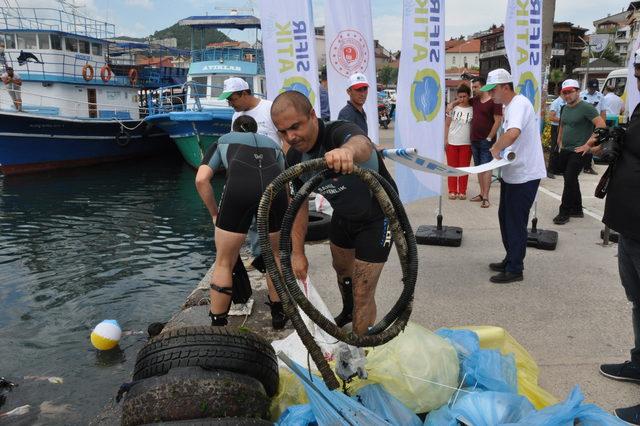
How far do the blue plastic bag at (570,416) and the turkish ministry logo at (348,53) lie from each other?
6.16 m

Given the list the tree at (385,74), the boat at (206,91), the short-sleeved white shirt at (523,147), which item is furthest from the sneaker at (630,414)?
the tree at (385,74)

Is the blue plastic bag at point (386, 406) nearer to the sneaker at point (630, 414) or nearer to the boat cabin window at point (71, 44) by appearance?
the sneaker at point (630, 414)

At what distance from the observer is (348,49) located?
25.2 ft

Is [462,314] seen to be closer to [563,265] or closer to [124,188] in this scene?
[563,265]

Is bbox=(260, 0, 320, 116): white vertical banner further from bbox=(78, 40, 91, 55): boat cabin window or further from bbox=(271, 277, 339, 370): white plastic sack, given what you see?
bbox=(78, 40, 91, 55): boat cabin window

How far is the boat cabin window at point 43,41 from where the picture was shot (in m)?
19.2

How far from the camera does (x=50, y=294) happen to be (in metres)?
6.72

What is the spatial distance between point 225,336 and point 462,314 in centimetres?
225

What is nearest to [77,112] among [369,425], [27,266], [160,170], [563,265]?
[160,170]

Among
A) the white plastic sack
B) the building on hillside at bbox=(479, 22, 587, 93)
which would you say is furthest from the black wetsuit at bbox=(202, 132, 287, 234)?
the building on hillside at bbox=(479, 22, 587, 93)

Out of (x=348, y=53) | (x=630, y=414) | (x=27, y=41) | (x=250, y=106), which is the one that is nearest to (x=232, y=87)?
(x=250, y=106)

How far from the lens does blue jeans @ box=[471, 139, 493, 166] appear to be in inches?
312

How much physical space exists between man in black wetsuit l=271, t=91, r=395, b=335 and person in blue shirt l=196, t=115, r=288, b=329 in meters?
0.38

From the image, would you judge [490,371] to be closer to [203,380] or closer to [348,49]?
[203,380]
